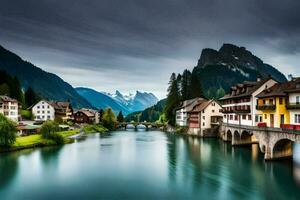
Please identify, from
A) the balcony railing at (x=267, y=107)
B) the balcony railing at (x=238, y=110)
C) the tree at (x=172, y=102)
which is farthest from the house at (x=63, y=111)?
the balcony railing at (x=267, y=107)

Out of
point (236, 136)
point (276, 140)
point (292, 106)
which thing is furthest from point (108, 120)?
point (276, 140)

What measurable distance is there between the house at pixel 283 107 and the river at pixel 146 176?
6.47 m

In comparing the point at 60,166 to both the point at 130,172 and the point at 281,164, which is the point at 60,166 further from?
A: the point at 281,164

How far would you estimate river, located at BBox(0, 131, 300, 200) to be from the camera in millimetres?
30913

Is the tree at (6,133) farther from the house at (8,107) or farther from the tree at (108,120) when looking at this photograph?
the tree at (108,120)

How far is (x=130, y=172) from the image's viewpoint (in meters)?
42.1

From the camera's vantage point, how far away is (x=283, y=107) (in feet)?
158

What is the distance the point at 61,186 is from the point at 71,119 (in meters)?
A: 121

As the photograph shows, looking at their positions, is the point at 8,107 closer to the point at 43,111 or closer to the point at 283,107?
the point at 43,111

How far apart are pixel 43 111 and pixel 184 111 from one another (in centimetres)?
6088

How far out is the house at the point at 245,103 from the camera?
63.4m

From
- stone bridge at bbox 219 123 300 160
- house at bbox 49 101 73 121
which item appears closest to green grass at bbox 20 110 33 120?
house at bbox 49 101 73 121

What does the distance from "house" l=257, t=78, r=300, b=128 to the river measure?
21.2 feet

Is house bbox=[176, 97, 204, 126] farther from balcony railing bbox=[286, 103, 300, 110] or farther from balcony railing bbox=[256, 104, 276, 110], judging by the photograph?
balcony railing bbox=[286, 103, 300, 110]
